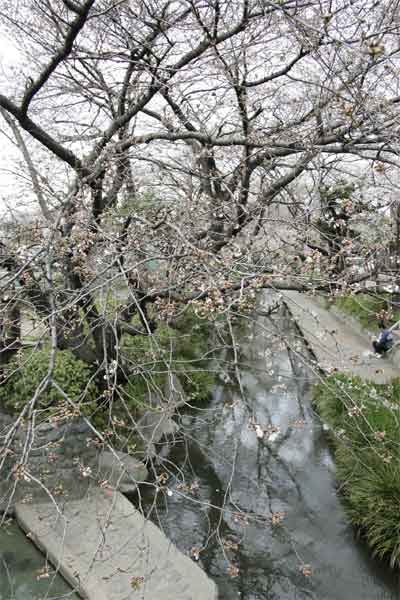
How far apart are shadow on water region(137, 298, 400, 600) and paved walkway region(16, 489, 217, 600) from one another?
0.90 ft

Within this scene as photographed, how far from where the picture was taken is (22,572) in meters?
3.65

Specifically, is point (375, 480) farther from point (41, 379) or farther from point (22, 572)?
point (41, 379)

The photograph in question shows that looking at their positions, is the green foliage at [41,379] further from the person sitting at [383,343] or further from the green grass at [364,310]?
the green grass at [364,310]

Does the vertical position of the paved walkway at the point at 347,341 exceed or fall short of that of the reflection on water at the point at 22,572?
it exceeds it

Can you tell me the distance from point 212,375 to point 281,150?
433 centimetres

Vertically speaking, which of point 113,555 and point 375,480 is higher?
point 113,555

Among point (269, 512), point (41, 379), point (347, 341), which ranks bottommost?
point (269, 512)

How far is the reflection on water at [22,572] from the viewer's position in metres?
3.44

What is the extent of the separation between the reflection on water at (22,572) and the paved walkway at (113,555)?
83 millimetres

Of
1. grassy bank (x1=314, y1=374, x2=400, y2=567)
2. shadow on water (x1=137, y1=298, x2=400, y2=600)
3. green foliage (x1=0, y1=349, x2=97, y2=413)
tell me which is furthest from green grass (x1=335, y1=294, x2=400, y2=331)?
green foliage (x1=0, y1=349, x2=97, y2=413)

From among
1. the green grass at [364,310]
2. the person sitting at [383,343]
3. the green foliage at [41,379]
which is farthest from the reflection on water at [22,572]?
the green grass at [364,310]

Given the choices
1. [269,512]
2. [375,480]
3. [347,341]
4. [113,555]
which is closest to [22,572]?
[113,555]

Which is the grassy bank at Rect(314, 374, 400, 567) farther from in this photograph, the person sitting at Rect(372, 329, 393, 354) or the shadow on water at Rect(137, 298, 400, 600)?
the person sitting at Rect(372, 329, 393, 354)

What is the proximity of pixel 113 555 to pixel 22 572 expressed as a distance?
3.18ft
